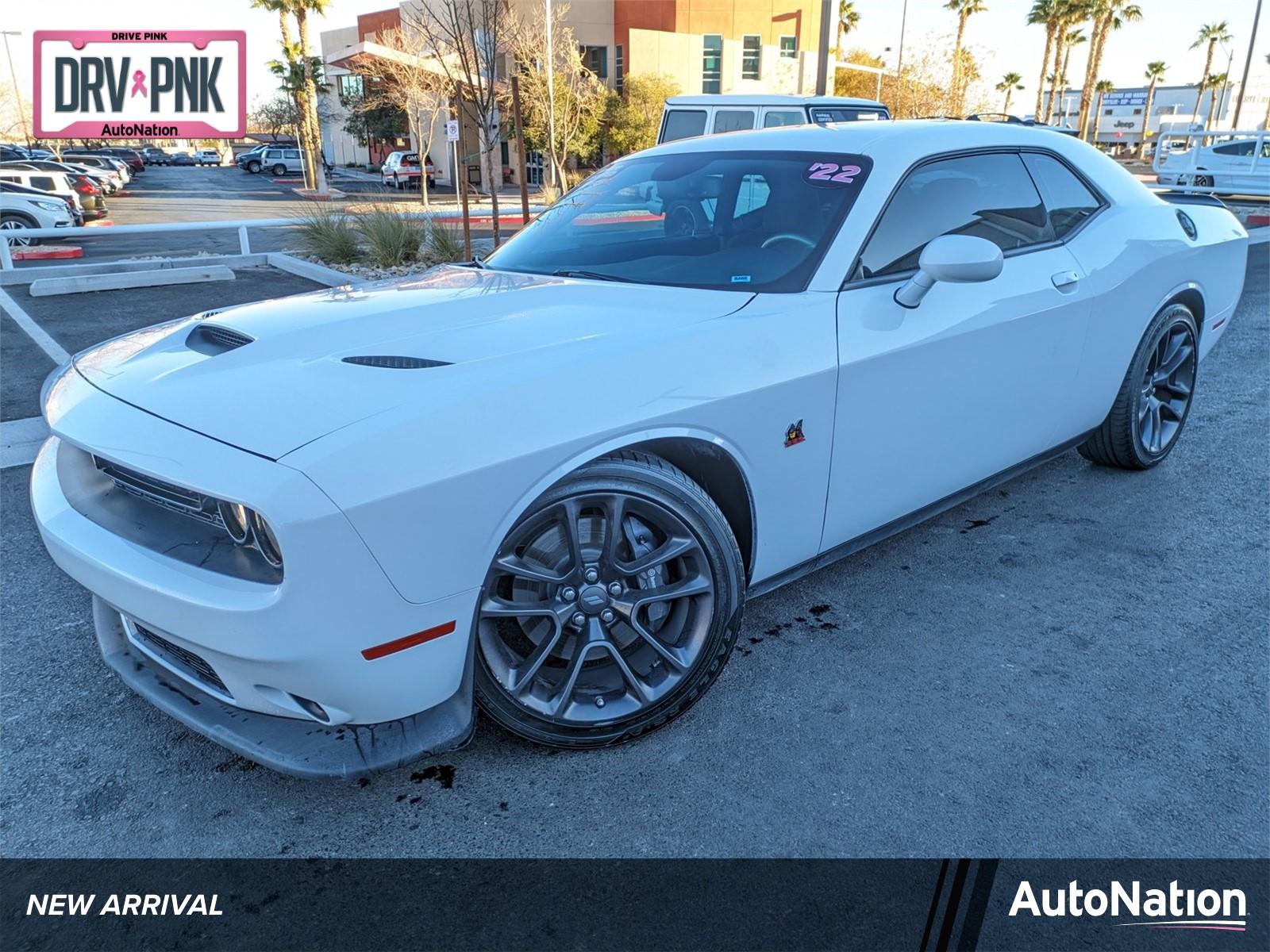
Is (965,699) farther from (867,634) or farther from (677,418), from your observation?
(677,418)

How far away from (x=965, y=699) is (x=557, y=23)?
122ft

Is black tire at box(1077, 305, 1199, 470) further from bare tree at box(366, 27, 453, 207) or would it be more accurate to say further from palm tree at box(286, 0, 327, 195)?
palm tree at box(286, 0, 327, 195)

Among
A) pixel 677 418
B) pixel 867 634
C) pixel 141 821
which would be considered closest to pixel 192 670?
pixel 141 821

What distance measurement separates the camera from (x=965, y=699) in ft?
8.68

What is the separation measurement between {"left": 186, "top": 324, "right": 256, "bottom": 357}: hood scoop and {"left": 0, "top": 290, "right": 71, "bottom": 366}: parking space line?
4.72 m

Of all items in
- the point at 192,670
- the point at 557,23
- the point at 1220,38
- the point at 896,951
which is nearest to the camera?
the point at 896,951

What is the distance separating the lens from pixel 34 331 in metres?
7.83

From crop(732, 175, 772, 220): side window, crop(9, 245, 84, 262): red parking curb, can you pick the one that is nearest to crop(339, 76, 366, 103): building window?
crop(9, 245, 84, 262): red parking curb

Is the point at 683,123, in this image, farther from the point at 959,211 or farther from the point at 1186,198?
the point at 959,211

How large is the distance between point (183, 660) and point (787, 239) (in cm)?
209

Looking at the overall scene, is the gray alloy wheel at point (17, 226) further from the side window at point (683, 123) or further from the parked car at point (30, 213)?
the side window at point (683, 123)

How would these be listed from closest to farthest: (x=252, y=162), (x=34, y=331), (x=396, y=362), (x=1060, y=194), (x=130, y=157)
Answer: (x=396, y=362) < (x=1060, y=194) < (x=34, y=331) < (x=130, y=157) < (x=252, y=162)

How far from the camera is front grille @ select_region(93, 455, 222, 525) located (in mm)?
2020

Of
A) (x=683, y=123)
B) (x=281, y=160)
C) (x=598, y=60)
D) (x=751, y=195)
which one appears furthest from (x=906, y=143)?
(x=281, y=160)
